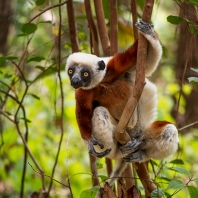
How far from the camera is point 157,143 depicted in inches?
125

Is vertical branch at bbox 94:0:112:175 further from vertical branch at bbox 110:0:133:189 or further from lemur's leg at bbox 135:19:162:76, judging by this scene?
lemur's leg at bbox 135:19:162:76

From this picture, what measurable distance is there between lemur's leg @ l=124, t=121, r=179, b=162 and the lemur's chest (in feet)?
1.04

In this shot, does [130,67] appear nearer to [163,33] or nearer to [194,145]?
[194,145]

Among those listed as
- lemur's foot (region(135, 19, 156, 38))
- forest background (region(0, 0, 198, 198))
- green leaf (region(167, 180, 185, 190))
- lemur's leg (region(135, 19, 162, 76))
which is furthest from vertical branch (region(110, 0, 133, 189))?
green leaf (region(167, 180, 185, 190))

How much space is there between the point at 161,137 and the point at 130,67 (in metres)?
0.61

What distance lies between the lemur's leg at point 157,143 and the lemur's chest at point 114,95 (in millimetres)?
317

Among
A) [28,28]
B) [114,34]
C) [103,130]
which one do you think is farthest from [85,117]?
[28,28]

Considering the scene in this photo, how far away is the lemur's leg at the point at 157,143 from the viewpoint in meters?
3.10

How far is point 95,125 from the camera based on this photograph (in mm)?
3139

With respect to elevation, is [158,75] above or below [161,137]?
below

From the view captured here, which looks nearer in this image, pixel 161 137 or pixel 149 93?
pixel 161 137

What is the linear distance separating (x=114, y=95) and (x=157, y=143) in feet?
1.72

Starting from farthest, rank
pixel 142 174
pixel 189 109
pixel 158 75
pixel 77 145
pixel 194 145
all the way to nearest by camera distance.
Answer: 1. pixel 158 75
2. pixel 189 109
3. pixel 77 145
4. pixel 194 145
5. pixel 142 174

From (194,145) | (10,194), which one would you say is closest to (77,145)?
(10,194)
